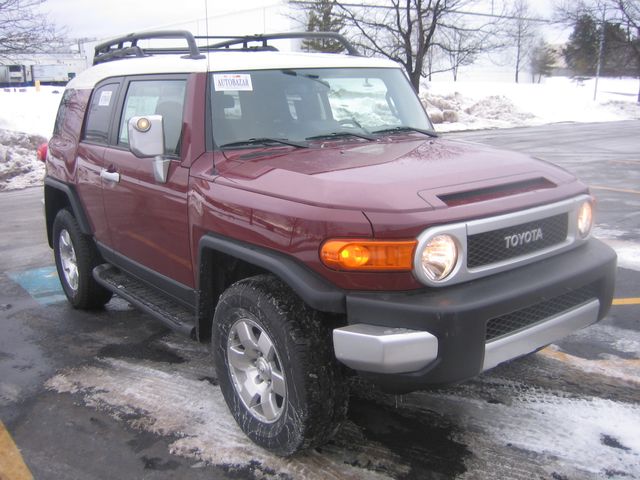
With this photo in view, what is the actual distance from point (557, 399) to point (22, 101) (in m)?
23.6

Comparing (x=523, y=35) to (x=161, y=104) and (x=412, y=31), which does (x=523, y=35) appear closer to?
(x=412, y=31)

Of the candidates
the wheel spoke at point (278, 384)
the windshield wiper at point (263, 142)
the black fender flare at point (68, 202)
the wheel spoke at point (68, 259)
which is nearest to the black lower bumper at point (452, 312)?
the wheel spoke at point (278, 384)

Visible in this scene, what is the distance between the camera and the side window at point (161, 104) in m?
3.61

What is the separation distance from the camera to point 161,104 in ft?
12.5

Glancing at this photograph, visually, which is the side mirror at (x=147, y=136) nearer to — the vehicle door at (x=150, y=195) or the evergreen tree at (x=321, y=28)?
the vehicle door at (x=150, y=195)

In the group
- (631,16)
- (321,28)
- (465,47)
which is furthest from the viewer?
(631,16)

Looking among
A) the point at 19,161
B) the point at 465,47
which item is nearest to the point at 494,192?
the point at 19,161

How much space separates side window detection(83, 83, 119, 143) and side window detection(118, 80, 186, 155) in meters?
0.24

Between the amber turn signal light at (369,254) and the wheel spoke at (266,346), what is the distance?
0.54m

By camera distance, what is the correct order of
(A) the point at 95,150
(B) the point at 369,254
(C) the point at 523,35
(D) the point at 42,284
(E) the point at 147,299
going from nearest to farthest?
(B) the point at 369,254, (E) the point at 147,299, (A) the point at 95,150, (D) the point at 42,284, (C) the point at 523,35

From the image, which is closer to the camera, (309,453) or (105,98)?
(309,453)

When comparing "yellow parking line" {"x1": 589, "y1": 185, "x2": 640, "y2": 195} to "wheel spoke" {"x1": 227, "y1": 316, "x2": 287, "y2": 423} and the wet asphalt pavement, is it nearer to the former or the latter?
the wet asphalt pavement

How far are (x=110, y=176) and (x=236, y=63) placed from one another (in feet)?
4.01

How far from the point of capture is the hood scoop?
8.69ft
